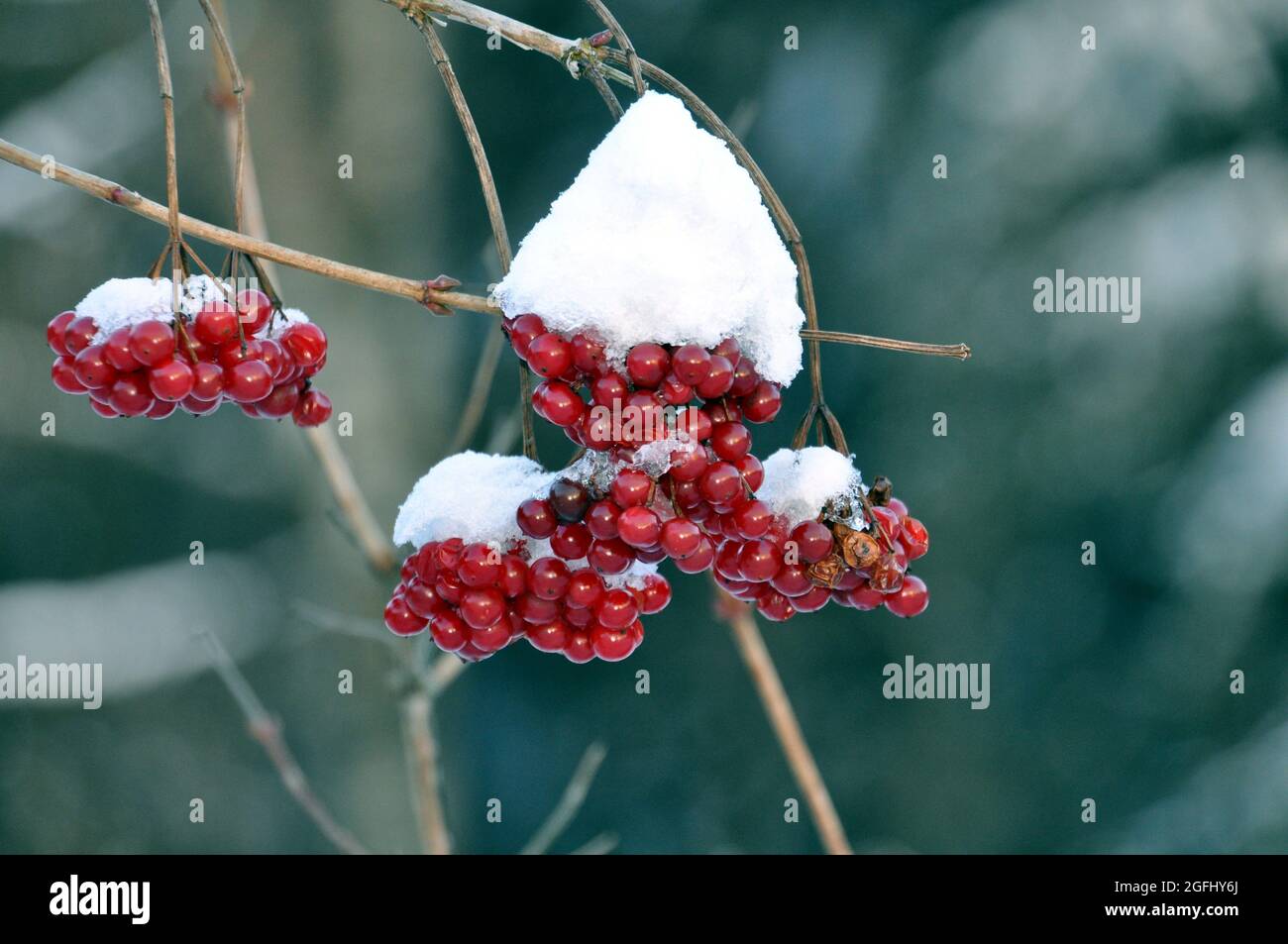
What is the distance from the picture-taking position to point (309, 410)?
87 centimetres

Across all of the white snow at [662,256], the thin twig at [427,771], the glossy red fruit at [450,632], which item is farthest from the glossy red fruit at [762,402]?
the thin twig at [427,771]

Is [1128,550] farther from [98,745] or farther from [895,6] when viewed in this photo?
[98,745]

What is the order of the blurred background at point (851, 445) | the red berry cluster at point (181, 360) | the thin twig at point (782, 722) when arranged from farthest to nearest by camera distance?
the blurred background at point (851, 445) → the thin twig at point (782, 722) → the red berry cluster at point (181, 360)

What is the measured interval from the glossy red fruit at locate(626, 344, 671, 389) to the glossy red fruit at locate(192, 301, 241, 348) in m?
0.29

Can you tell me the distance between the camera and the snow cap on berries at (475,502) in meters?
0.75

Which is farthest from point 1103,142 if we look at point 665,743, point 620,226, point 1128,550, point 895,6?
point 620,226

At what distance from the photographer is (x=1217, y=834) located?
9.99ft

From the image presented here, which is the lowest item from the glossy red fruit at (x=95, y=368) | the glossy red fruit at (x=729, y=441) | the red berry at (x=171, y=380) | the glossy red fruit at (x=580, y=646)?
the glossy red fruit at (x=580, y=646)

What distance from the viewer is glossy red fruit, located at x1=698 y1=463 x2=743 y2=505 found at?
0.67 m

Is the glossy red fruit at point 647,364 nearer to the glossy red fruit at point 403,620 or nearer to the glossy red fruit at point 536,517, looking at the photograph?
the glossy red fruit at point 536,517

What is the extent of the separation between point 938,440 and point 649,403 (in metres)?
2.62

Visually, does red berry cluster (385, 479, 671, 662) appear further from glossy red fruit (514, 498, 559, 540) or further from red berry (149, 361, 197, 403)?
red berry (149, 361, 197, 403)

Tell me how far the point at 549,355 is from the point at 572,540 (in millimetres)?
132

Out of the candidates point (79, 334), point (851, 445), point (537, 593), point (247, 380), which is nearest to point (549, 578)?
point (537, 593)
